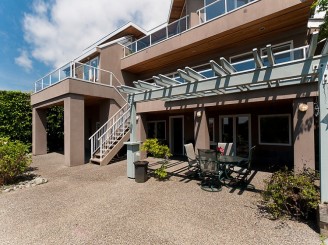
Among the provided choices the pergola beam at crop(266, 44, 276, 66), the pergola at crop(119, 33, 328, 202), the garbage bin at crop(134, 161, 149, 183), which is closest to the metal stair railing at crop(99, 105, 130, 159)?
the pergola at crop(119, 33, 328, 202)

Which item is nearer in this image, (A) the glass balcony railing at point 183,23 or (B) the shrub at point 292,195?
(B) the shrub at point 292,195

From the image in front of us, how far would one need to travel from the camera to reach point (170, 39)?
11578 mm

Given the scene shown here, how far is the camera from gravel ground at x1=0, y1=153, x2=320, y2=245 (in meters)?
3.58

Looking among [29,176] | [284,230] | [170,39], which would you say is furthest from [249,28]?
[29,176]

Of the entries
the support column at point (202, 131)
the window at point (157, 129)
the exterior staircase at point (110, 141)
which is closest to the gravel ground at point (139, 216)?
the support column at point (202, 131)

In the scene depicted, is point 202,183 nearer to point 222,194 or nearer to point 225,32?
point 222,194

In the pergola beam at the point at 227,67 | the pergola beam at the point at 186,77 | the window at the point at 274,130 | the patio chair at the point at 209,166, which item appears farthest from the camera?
the window at the point at 274,130

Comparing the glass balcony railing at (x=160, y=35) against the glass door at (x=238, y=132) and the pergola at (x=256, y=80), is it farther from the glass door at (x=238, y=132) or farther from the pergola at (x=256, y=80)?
the glass door at (x=238, y=132)

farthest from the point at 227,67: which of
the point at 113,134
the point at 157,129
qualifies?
the point at 157,129

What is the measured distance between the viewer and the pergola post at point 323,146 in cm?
352

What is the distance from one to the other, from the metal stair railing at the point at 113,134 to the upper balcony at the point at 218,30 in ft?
15.2

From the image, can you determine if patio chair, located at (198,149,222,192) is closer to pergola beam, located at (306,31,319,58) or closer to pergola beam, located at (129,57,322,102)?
pergola beam, located at (129,57,322,102)

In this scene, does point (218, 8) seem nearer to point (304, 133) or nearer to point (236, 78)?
point (236, 78)

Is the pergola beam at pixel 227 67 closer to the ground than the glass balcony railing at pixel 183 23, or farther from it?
closer to the ground
